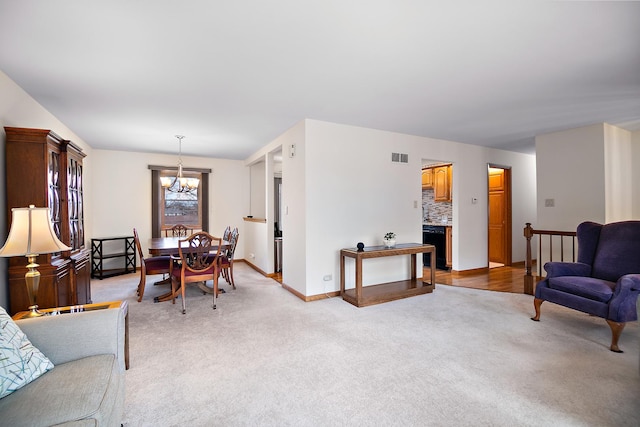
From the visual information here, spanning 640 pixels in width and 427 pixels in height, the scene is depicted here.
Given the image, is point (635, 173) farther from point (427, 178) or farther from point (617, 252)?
point (427, 178)

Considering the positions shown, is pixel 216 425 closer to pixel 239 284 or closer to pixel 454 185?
pixel 239 284

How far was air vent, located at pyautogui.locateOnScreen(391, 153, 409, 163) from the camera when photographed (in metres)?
4.66

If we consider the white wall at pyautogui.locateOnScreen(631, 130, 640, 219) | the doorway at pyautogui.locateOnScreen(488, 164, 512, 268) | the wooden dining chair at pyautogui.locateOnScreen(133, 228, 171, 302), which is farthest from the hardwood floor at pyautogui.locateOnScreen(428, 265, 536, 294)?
the wooden dining chair at pyautogui.locateOnScreen(133, 228, 171, 302)

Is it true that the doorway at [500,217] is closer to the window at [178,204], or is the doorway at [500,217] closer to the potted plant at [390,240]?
the potted plant at [390,240]

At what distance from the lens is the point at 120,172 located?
19.2 feet

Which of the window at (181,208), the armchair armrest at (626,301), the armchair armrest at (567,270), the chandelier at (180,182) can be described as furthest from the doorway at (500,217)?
the window at (181,208)

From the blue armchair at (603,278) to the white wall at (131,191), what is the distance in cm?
602

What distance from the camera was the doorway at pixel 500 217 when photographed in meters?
6.20

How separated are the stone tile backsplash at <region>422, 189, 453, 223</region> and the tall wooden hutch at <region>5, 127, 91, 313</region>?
641cm

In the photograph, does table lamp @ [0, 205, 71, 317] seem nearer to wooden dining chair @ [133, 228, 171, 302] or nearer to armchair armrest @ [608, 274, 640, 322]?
wooden dining chair @ [133, 228, 171, 302]

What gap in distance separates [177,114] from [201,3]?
7.45 feet

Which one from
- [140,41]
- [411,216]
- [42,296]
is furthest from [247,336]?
[411,216]

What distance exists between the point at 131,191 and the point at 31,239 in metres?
4.53

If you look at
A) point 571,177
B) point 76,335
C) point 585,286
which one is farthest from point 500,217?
point 76,335
